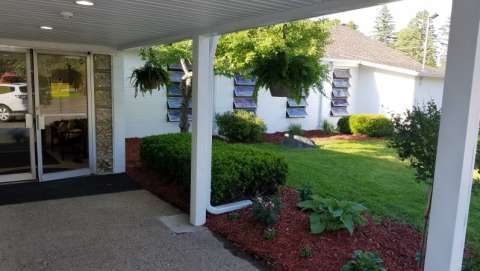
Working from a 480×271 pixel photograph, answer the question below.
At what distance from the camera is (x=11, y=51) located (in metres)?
6.46

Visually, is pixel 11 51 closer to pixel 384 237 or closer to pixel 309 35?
pixel 309 35

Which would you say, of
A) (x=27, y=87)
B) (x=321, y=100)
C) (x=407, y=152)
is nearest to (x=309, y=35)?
(x=407, y=152)

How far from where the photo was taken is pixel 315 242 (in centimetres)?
421

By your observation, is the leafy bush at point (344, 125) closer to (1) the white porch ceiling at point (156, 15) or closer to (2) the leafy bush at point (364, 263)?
(1) the white porch ceiling at point (156, 15)

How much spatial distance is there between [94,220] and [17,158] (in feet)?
9.09

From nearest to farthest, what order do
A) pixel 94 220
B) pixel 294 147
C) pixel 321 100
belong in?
pixel 94 220 → pixel 294 147 → pixel 321 100

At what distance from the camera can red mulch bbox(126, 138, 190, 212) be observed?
5980 mm

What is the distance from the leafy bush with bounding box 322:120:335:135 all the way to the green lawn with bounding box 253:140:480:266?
3.27 meters

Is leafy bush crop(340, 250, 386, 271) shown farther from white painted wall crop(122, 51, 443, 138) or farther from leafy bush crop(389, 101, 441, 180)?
white painted wall crop(122, 51, 443, 138)

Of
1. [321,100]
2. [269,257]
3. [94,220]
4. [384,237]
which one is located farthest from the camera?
[321,100]

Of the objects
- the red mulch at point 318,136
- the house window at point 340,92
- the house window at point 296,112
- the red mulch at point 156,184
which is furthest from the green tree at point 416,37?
the red mulch at point 156,184

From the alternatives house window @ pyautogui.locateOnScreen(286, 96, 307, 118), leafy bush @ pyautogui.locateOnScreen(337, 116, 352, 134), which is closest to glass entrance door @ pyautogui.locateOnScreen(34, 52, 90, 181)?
house window @ pyautogui.locateOnScreen(286, 96, 307, 118)

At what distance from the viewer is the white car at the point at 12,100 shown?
21.4ft

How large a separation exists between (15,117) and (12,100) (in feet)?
0.99
